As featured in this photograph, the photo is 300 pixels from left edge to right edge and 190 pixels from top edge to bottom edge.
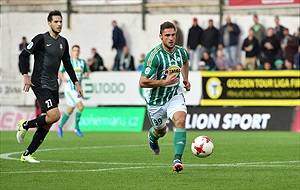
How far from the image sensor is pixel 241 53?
1229 inches

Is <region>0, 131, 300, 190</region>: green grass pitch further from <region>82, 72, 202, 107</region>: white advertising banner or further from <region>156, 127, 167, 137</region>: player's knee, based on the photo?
<region>82, 72, 202, 107</region>: white advertising banner

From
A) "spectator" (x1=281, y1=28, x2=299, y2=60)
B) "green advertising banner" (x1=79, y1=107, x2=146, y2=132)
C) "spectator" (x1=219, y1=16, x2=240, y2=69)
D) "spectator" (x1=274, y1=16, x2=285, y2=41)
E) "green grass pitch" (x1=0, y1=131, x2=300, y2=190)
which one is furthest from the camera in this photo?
"spectator" (x1=219, y1=16, x2=240, y2=69)

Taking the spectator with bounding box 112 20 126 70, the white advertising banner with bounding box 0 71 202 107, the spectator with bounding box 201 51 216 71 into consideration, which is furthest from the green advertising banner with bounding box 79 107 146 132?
the spectator with bounding box 112 20 126 70

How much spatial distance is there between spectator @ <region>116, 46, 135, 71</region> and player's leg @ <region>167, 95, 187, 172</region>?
19012 mm

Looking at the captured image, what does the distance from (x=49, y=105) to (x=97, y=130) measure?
13.4 metres

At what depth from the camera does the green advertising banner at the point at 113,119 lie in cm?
2684

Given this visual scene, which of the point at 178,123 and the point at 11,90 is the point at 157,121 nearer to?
the point at 178,123

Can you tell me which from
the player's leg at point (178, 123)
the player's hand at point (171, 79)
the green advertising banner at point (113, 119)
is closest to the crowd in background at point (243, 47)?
the green advertising banner at point (113, 119)

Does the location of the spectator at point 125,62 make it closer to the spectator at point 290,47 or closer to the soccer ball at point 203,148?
the spectator at point 290,47

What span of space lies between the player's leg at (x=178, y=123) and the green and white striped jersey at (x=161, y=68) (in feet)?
0.46

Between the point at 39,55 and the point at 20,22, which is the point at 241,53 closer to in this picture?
the point at 20,22

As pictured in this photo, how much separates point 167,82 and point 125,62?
20.1 meters

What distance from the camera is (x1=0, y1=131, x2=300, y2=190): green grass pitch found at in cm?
1065

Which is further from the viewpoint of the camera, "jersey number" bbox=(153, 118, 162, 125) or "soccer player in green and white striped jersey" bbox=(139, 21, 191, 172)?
Result: "jersey number" bbox=(153, 118, 162, 125)
